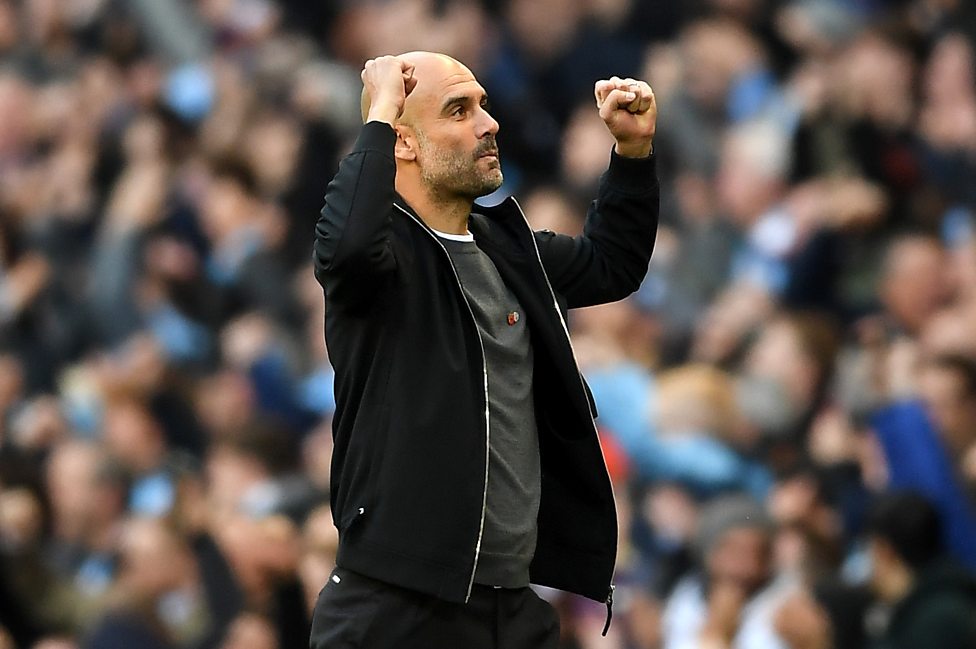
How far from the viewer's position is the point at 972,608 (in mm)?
4805

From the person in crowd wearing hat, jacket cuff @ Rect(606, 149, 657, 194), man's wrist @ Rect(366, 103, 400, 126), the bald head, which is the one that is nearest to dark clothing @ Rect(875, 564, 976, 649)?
the person in crowd wearing hat

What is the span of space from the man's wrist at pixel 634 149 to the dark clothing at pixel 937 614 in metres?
1.78

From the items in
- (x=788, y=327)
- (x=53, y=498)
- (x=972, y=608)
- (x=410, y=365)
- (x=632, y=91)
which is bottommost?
(x=53, y=498)

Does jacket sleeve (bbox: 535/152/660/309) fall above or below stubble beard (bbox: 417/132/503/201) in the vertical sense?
below

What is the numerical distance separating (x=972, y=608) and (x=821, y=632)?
0.41 metres

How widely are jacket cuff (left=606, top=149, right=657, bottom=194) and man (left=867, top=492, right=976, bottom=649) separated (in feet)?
5.54

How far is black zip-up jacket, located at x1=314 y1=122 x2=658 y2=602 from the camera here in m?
3.15

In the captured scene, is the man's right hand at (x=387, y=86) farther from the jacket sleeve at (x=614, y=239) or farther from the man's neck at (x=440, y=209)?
the jacket sleeve at (x=614, y=239)

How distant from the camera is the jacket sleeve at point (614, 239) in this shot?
354 cm

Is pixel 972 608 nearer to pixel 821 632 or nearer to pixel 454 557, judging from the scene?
pixel 821 632

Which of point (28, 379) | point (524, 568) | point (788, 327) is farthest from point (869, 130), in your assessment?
point (28, 379)

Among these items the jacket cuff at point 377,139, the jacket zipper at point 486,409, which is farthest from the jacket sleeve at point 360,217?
the jacket zipper at point 486,409

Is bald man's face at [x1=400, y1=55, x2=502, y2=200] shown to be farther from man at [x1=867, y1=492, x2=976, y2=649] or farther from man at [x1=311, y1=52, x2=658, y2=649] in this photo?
man at [x1=867, y1=492, x2=976, y2=649]

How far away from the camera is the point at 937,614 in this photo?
4.78m
